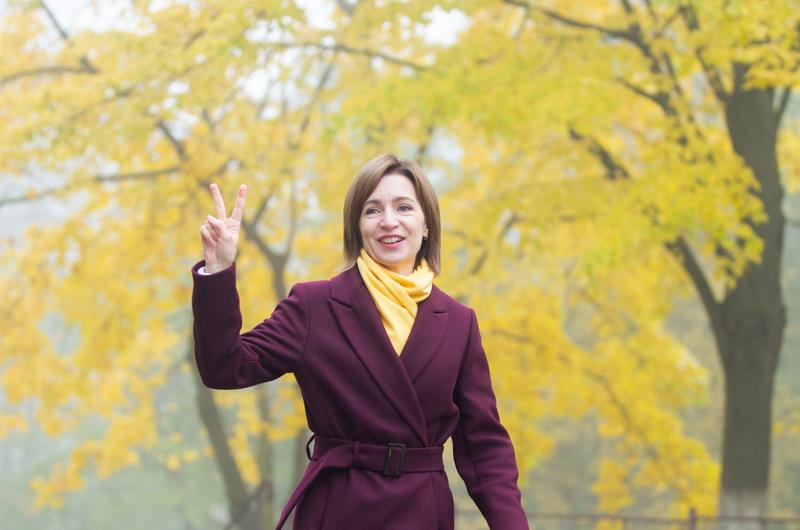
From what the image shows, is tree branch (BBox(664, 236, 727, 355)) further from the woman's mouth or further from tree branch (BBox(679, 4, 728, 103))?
the woman's mouth

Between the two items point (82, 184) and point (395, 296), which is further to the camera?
point (82, 184)

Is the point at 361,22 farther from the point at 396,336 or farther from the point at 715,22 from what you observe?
the point at 396,336

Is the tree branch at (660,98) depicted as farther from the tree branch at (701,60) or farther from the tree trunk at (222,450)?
the tree trunk at (222,450)

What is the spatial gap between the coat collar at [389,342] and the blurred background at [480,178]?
11.3 ft

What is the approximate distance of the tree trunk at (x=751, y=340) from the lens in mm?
6816

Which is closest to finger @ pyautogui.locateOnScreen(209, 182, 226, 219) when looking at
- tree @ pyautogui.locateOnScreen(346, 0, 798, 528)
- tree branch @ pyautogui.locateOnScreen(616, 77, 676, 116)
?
tree @ pyautogui.locateOnScreen(346, 0, 798, 528)

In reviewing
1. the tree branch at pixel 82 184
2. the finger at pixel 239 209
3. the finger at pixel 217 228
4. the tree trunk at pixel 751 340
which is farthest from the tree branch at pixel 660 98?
the finger at pixel 217 228

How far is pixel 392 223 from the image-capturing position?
2113mm

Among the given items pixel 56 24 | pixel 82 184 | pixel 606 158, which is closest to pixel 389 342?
pixel 606 158

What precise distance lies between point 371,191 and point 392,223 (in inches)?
3.8

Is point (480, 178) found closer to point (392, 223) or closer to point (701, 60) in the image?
point (701, 60)

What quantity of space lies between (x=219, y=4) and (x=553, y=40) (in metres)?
2.41

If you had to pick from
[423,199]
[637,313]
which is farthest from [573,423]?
[423,199]

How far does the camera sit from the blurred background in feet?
19.3
